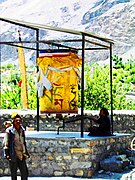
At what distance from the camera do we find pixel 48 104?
44.4 ft

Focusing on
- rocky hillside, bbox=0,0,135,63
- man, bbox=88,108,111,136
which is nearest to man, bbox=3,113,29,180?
man, bbox=88,108,111,136

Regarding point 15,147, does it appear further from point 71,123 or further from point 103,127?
point 71,123

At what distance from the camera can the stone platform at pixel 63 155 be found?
12188 mm

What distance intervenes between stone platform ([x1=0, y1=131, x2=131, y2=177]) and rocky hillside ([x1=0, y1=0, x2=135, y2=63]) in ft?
125

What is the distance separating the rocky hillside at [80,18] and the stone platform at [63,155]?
3816 cm

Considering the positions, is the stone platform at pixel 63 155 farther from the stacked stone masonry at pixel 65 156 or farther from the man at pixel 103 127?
the man at pixel 103 127

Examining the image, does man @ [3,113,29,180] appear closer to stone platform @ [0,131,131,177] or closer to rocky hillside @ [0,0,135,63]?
stone platform @ [0,131,131,177]

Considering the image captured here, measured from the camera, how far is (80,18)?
2534 inches

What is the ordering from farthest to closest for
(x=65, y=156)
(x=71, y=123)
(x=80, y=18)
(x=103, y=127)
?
(x=80, y=18), (x=71, y=123), (x=103, y=127), (x=65, y=156)

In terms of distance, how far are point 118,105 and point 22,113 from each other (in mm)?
10866

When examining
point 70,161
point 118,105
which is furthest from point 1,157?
point 118,105

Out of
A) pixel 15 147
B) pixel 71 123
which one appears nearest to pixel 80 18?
pixel 71 123

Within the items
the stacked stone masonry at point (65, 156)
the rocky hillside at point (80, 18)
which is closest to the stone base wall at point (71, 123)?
the stacked stone masonry at point (65, 156)

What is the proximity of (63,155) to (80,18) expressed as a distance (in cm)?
5273
